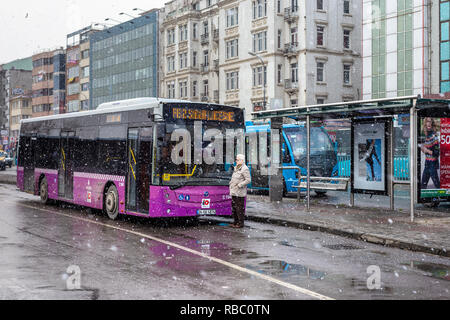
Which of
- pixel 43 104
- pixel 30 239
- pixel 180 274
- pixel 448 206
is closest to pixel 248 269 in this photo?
pixel 180 274

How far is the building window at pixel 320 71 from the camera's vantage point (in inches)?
2293

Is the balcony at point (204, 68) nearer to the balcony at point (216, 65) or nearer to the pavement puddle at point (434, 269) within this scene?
the balcony at point (216, 65)

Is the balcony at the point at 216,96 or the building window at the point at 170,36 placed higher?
the building window at the point at 170,36

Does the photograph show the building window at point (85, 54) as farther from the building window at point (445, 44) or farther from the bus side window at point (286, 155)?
the bus side window at point (286, 155)

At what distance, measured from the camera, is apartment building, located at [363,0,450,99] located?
173ft

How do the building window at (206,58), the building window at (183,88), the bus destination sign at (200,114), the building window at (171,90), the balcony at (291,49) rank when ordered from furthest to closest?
the building window at (171,90)
the building window at (183,88)
the building window at (206,58)
the balcony at (291,49)
the bus destination sign at (200,114)

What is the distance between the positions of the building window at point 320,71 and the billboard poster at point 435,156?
132 ft

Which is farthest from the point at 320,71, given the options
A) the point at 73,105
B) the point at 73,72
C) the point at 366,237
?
the point at 73,72

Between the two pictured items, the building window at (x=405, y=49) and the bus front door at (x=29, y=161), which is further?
the building window at (x=405, y=49)

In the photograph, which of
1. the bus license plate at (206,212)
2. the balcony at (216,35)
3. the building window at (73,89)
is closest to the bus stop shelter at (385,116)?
the bus license plate at (206,212)

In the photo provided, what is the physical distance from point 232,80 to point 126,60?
1141 inches

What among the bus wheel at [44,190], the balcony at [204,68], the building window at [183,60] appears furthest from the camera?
the building window at [183,60]

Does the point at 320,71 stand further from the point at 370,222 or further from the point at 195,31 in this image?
the point at 370,222

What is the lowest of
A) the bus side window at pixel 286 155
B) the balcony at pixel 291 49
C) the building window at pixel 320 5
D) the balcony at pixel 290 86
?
the bus side window at pixel 286 155
